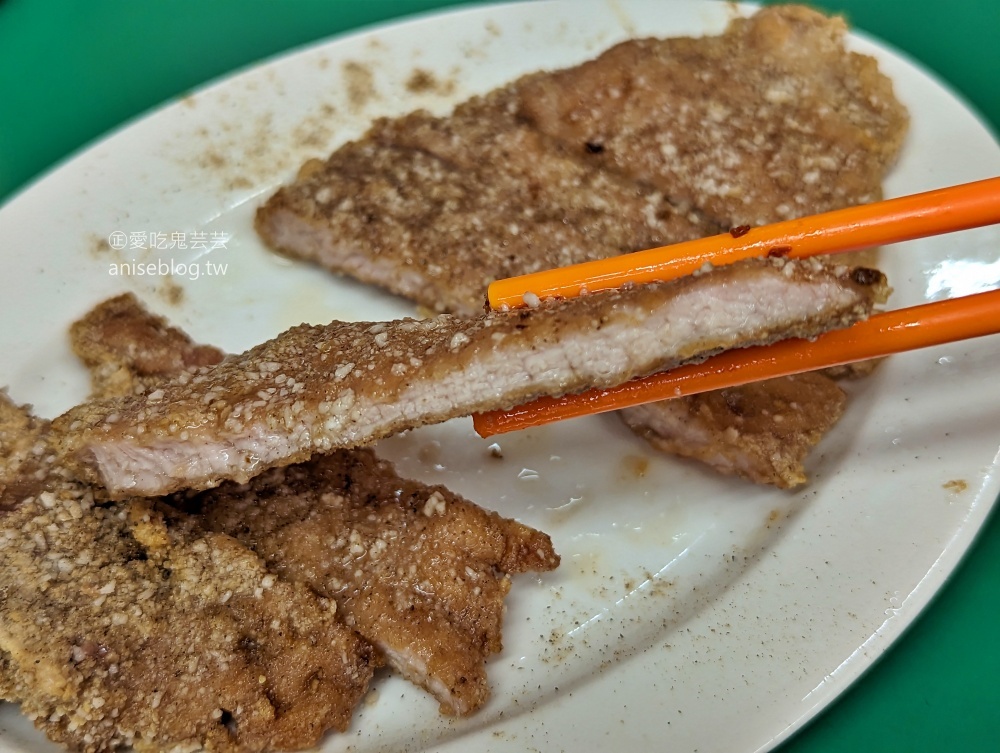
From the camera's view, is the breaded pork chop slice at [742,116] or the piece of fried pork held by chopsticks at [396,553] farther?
the breaded pork chop slice at [742,116]

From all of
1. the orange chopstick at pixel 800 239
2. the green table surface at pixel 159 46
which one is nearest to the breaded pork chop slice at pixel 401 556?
the orange chopstick at pixel 800 239

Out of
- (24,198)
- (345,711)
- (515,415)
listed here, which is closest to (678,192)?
(515,415)

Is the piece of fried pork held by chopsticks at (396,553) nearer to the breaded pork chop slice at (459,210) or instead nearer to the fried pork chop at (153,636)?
the fried pork chop at (153,636)

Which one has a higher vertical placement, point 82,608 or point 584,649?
point 82,608

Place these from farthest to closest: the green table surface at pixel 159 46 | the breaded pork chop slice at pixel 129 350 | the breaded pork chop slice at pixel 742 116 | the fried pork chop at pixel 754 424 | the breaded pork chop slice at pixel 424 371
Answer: the green table surface at pixel 159 46 → the breaded pork chop slice at pixel 742 116 → the breaded pork chop slice at pixel 129 350 → the fried pork chop at pixel 754 424 → the breaded pork chop slice at pixel 424 371

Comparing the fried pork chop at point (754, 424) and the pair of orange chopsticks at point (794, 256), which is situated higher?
the pair of orange chopsticks at point (794, 256)

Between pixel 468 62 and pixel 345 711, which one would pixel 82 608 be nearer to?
pixel 345 711
